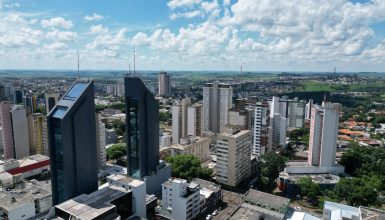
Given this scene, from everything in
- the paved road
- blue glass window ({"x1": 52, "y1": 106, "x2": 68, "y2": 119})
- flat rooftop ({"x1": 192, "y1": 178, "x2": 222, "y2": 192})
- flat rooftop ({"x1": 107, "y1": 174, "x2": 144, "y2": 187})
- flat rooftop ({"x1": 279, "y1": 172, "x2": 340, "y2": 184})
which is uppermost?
blue glass window ({"x1": 52, "y1": 106, "x2": 68, "y2": 119})

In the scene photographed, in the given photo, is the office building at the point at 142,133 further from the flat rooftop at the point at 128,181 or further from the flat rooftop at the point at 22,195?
→ the flat rooftop at the point at 22,195

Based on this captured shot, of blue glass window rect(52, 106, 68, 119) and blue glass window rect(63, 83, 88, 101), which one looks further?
blue glass window rect(63, 83, 88, 101)

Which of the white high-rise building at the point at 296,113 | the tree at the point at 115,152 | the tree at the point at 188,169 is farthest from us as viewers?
the white high-rise building at the point at 296,113

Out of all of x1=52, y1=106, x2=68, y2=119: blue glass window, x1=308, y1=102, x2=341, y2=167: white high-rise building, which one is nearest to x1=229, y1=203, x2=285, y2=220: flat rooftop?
x1=52, y1=106, x2=68, y2=119: blue glass window

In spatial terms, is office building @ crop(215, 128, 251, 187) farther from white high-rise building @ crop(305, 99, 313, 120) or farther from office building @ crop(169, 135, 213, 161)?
white high-rise building @ crop(305, 99, 313, 120)

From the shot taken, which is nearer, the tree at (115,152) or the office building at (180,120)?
the tree at (115,152)

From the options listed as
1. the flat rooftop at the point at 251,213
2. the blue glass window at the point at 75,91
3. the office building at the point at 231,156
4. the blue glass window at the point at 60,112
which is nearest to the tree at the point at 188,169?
the office building at the point at 231,156

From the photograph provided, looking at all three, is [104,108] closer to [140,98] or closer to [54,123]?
[140,98]
